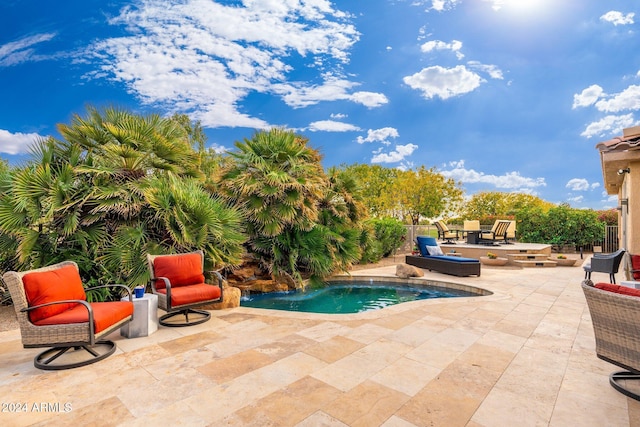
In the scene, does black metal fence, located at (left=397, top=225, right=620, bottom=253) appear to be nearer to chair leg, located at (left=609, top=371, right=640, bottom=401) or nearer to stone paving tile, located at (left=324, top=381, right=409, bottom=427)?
chair leg, located at (left=609, top=371, right=640, bottom=401)

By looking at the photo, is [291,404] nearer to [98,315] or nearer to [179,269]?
[98,315]

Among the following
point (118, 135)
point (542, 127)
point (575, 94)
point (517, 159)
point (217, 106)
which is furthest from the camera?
point (517, 159)

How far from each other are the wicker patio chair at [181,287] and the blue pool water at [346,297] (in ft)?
7.65

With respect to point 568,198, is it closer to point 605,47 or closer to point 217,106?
point 605,47

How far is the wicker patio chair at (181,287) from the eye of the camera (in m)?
4.43

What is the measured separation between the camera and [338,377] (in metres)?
2.85

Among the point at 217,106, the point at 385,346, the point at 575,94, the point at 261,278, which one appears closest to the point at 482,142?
the point at 575,94

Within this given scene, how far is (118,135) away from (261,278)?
4440 mm

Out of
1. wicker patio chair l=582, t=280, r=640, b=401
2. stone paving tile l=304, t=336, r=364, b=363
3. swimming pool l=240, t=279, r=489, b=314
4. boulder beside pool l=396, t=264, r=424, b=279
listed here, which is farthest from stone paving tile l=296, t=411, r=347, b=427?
boulder beside pool l=396, t=264, r=424, b=279

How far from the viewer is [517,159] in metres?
→ 29.9

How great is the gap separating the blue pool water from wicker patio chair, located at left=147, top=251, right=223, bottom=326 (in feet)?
7.65

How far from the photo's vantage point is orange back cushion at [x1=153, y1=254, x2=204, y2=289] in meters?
4.80

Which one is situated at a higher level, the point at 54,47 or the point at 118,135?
the point at 54,47

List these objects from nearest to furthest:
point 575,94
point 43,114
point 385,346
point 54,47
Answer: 1. point 385,346
2. point 54,47
3. point 43,114
4. point 575,94
